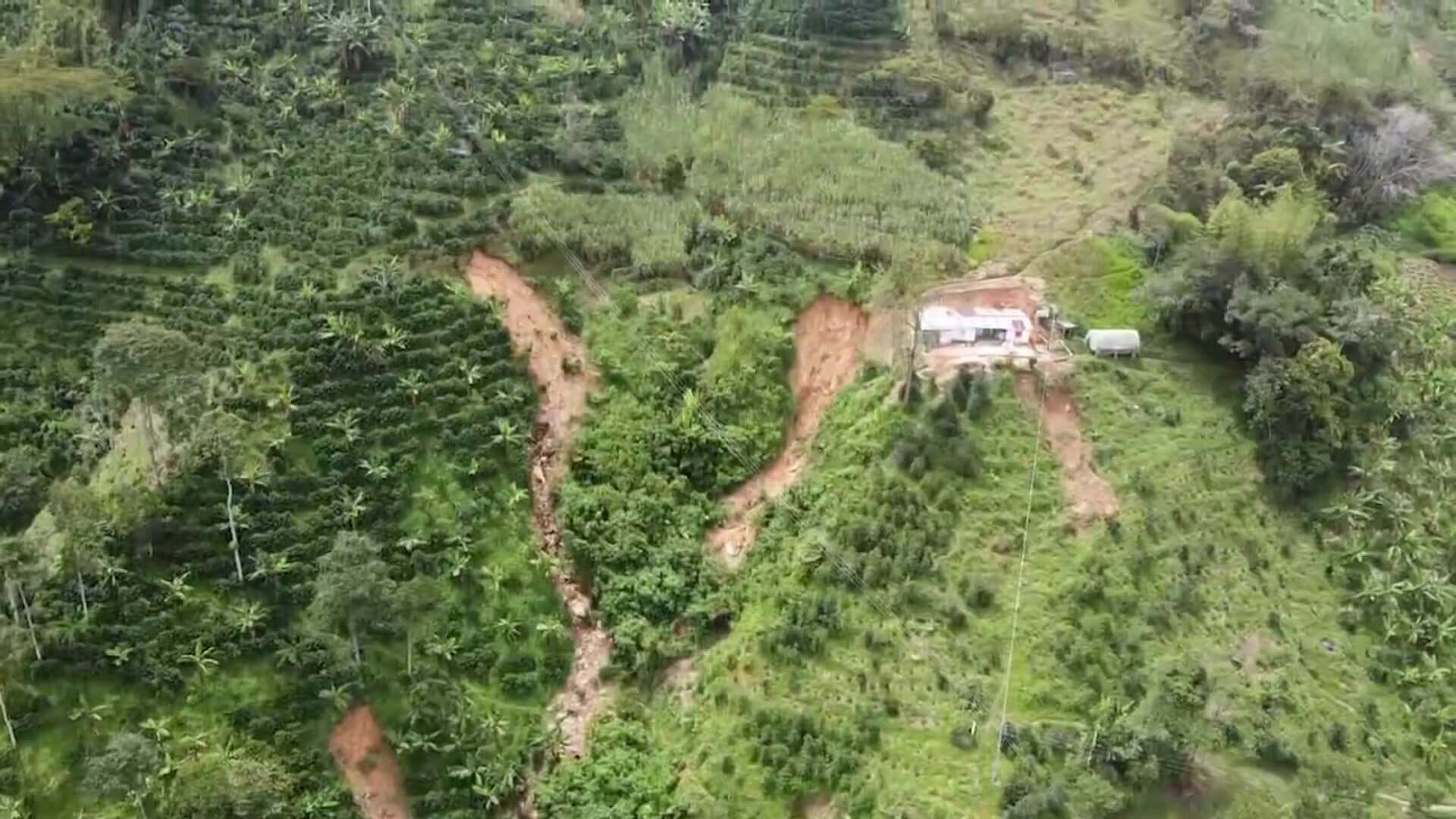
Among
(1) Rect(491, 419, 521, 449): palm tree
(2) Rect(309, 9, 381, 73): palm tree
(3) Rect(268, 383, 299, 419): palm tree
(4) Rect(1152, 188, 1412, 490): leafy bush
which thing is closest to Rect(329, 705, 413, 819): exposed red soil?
(1) Rect(491, 419, 521, 449): palm tree

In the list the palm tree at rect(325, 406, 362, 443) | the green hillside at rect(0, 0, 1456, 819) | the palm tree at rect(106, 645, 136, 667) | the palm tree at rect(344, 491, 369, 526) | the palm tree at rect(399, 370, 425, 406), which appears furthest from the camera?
the palm tree at rect(399, 370, 425, 406)

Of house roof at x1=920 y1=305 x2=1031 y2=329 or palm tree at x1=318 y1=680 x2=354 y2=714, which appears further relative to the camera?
house roof at x1=920 y1=305 x2=1031 y2=329

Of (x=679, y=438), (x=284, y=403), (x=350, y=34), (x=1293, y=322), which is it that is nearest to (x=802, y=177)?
(x=679, y=438)

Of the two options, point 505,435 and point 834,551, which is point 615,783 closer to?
point 834,551

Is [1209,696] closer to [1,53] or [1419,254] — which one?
[1419,254]

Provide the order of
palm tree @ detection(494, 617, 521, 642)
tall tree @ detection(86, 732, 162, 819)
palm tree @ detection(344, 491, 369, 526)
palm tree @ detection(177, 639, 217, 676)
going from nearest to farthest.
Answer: tall tree @ detection(86, 732, 162, 819) < palm tree @ detection(177, 639, 217, 676) < palm tree @ detection(494, 617, 521, 642) < palm tree @ detection(344, 491, 369, 526)

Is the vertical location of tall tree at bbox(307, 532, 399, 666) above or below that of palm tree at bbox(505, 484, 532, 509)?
above

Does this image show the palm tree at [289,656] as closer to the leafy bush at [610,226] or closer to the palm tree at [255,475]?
the palm tree at [255,475]

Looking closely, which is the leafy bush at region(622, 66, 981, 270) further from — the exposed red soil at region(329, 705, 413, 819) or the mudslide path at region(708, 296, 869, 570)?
the exposed red soil at region(329, 705, 413, 819)
